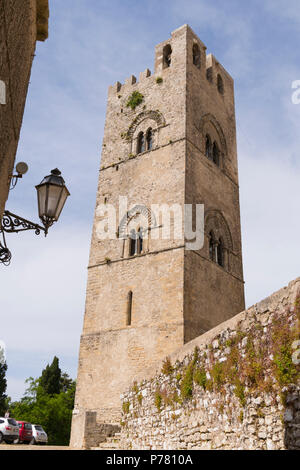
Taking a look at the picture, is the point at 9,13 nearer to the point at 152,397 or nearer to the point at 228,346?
the point at 228,346

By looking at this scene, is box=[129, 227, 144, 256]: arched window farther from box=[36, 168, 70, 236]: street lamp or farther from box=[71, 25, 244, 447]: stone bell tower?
box=[36, 168, 70, 236]: street lamp

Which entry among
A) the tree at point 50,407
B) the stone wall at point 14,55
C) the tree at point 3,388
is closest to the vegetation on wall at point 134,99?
the stone wall at point 14,55

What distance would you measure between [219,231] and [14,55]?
1383cm

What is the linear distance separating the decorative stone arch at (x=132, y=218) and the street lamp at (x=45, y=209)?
438 inches

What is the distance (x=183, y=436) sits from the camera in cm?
720

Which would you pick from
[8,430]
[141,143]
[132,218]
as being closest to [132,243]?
[132,218]

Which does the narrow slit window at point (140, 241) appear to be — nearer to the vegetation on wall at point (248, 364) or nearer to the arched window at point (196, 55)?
the vegetation on wall at point (248, 364)

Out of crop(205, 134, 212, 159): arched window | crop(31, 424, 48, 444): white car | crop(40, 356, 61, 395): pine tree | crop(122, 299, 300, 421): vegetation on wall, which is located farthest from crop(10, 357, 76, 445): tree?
crop(122, 299, 300, 421): vegetation on wall

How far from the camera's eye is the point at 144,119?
755 inches

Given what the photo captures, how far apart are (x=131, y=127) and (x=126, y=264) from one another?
694cm

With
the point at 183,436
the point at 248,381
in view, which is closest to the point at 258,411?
the point at 248,381

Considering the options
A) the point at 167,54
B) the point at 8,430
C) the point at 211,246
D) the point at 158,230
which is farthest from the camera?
the point at 167,54

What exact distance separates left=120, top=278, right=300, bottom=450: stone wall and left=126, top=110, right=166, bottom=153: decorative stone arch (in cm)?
1212

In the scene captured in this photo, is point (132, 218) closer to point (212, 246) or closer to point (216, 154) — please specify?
point (212, 246)
